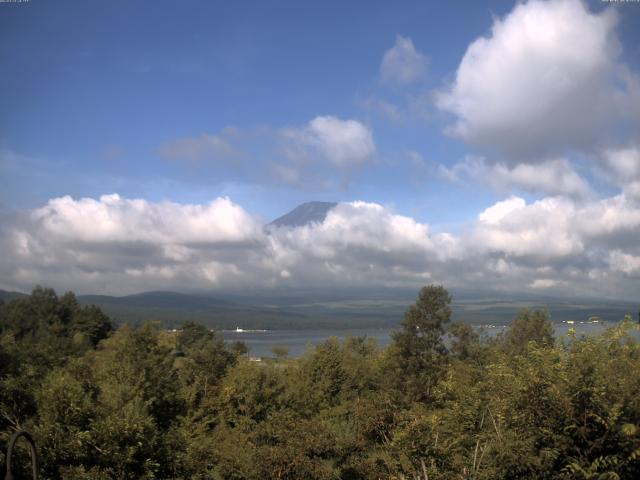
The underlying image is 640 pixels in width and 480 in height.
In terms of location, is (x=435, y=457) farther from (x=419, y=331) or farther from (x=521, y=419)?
(x=419, y=331)

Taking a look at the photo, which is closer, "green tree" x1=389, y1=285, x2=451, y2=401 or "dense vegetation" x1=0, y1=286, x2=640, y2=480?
"dense vegetation" x1=0, y1=286, x2=640, y2=480

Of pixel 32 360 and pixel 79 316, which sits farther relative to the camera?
pixel 79 316

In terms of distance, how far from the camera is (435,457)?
15.0 m

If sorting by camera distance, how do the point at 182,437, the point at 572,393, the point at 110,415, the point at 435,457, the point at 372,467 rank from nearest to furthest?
the point at 572,393 → the point at 435,457 → the point at 372,467 → the point at 110,415 → the point at 182,437

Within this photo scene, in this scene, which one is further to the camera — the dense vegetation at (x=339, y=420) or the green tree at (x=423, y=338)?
the green tree at (x=423, y=338)

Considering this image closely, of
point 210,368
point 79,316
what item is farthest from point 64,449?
point 79,316

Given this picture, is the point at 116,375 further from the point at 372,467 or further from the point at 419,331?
the point at 419,331

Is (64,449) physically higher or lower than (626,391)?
lower

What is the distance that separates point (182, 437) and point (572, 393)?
53.5ft

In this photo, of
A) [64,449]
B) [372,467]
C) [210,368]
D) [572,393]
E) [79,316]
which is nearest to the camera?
[572,393]

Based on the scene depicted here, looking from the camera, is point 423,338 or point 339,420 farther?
point 423,338

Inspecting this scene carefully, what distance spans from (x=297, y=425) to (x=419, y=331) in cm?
3098

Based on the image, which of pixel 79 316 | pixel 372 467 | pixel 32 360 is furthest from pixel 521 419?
pixel 79 316

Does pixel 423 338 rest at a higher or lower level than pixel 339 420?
higher
